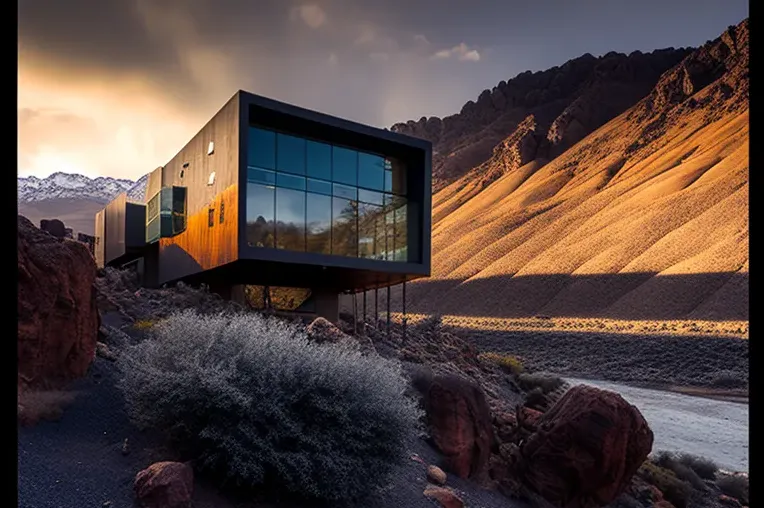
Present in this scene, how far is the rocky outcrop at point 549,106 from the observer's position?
346 ft

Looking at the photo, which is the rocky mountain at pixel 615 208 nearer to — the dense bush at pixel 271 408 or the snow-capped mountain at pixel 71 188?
the dense bush at pixel 271 408

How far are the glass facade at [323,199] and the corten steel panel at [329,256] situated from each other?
0.84 feet

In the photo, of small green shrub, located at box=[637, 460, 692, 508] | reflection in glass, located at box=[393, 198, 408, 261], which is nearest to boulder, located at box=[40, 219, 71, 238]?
reflection in glass, located at box=[393, 198, 408, 261]

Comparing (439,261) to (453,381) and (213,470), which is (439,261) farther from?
(213,470)

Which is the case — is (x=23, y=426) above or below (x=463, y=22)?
below

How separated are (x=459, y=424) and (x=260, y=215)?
7910mm

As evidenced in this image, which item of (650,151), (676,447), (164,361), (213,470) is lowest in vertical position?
(676,447)

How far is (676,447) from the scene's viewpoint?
21.2 metres

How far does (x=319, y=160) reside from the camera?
1786cm

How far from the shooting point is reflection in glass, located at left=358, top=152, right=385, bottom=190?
1883cm

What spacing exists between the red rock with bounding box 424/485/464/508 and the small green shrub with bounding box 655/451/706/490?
26.9ft
